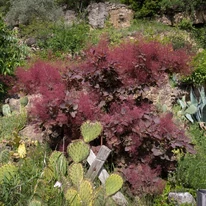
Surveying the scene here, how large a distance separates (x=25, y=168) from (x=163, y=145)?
1.51 meters

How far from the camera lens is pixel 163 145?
14.3ft

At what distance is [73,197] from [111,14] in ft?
41.4

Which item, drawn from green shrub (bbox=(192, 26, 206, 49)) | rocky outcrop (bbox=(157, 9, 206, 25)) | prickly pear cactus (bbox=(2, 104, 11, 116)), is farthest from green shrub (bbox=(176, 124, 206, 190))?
rocky outcrop (bbox=(157, 9, 206, 25))

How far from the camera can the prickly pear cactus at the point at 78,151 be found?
416cm

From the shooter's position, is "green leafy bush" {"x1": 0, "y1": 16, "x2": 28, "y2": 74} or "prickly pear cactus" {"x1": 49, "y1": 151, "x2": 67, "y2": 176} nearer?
"prickly pear cactus" {"x1": 49, "y1": 151, "x2": 67, "y2": 176}

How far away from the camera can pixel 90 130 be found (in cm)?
427

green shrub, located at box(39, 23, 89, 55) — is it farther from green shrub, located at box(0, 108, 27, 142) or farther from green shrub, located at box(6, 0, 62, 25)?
green shrub, located at box(0, 108, 27, 142)

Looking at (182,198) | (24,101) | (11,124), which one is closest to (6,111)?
(24,101)

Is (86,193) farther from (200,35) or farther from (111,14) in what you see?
(111,14)

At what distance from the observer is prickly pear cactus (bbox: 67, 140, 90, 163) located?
164 inches

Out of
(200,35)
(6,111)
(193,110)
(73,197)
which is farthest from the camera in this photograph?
(200,35)

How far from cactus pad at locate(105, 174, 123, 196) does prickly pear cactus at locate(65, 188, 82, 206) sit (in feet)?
1.31

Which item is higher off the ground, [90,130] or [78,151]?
[90,130]

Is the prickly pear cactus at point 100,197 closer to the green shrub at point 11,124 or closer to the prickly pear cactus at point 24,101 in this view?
the green shrub at point 11,124
